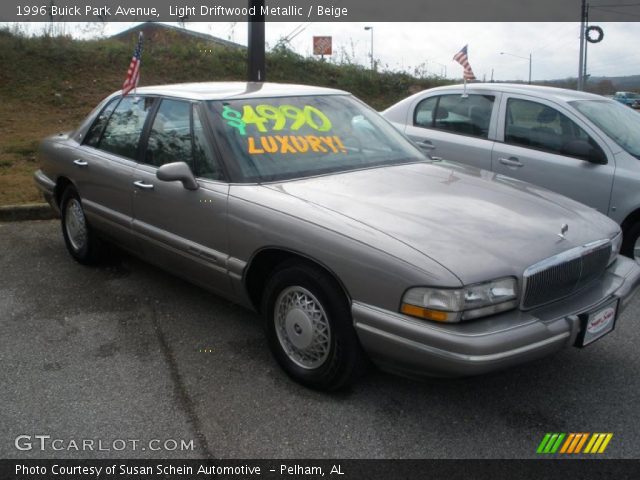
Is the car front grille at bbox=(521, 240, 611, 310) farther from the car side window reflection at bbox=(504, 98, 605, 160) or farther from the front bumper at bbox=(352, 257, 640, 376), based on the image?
the car side window reflection at bbox=(504, 98, 605, 160)

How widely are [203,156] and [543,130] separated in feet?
10.9

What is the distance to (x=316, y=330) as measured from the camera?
10.7ft

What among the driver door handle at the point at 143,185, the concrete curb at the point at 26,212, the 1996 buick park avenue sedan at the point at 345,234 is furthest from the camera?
the concrete curb at the point at 26,212

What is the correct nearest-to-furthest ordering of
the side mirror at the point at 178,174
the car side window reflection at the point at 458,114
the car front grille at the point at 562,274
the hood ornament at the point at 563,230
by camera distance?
the car front grille at the point at 562,274 < the hood ornament at the point at 563,230 < the side mirror at the point at 178,174 < the car side window reflection at the point at 458,114

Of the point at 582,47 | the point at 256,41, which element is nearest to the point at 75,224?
the point at 256,41

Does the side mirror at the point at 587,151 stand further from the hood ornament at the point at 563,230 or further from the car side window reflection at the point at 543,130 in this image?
the hood ornament at the point at 563,230

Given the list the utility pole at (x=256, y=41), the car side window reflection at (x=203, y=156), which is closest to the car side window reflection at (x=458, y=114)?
the utility pole at (x=256, y=41)

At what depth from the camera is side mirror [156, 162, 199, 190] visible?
12.0 ft

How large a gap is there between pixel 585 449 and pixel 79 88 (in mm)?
11742

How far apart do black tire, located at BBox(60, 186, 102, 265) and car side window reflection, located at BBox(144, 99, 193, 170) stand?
1.21 meters

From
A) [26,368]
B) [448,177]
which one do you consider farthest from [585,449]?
[26,368]

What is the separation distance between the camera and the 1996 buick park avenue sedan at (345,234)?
2.82 m

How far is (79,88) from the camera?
12297mm

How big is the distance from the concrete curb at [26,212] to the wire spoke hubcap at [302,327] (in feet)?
14.1
